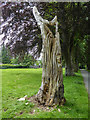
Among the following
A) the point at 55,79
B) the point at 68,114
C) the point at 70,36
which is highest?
the point at 70,36

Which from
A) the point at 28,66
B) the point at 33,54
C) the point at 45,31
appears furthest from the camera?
the point at 28,66

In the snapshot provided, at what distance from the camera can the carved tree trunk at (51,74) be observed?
14.4ft

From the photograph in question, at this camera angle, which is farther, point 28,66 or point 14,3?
point 28,66

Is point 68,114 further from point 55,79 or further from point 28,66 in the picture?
point 28,66

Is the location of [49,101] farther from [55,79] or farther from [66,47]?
[66,47]

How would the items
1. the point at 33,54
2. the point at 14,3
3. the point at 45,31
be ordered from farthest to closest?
the point at 33,54
the point at 14,3
the point at 45,31

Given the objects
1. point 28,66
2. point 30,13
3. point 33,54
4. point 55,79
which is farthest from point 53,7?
point 28,66

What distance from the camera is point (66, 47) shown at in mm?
13203

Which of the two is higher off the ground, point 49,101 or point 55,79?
point 55,79

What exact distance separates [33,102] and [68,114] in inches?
58.1

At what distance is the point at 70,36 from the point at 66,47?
1.58 metres

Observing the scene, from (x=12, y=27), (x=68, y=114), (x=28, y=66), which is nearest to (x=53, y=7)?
(x=12, y=27)

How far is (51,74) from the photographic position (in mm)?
4582

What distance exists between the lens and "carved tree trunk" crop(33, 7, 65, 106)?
4.38 m
